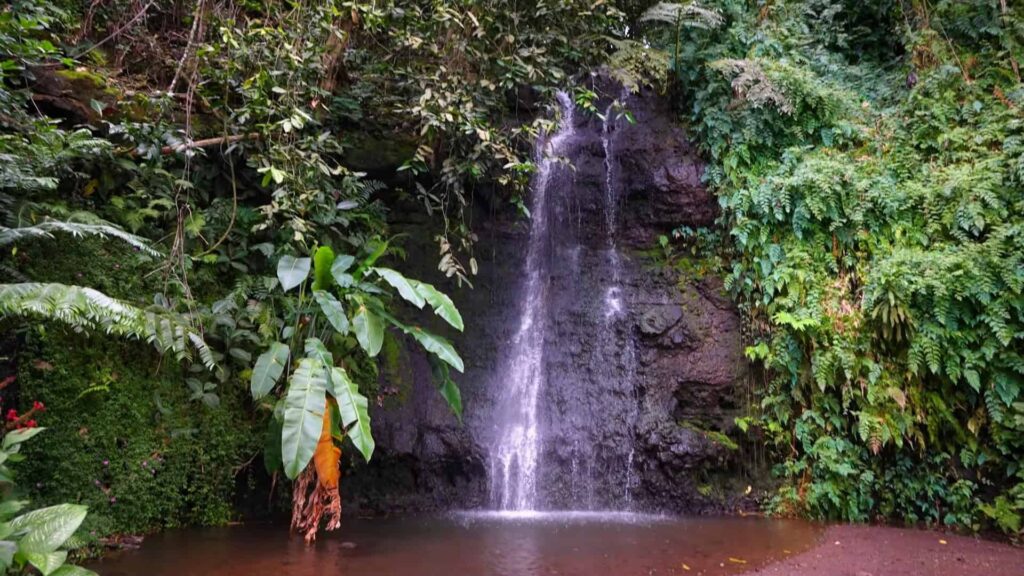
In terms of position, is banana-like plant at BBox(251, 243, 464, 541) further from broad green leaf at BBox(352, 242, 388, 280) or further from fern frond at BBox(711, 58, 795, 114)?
fern frond at BBox(711, 58, 795, 114)

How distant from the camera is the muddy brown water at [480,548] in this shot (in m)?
4.72

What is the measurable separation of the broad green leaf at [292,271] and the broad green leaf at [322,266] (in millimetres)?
120

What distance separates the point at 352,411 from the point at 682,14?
7320 millimetres

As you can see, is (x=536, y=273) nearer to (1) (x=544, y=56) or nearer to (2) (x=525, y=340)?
(2) (x=525, y=340)

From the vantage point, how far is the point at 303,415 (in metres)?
4.63

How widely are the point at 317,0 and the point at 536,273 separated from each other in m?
4.41

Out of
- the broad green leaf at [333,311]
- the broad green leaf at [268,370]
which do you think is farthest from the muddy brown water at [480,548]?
the broad green leaf at [333,311]

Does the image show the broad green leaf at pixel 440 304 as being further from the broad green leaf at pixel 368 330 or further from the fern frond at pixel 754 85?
the fern frond at pixel 754 85

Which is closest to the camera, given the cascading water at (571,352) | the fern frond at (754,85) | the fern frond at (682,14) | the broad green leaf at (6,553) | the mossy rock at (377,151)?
the broad green leaf at (6,553)

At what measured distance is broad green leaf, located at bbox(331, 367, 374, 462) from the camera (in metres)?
4.77

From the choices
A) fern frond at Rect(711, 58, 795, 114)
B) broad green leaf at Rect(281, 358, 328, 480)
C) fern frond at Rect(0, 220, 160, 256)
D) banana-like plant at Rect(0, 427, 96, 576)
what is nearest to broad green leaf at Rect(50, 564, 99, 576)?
banana-like plant at Rect(0, 427, 96, 576)

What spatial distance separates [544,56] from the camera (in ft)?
24.5

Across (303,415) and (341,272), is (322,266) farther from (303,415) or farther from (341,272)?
(303,415)

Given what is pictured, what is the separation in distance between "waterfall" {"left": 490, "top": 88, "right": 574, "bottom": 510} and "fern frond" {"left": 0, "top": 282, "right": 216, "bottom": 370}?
381 cm
